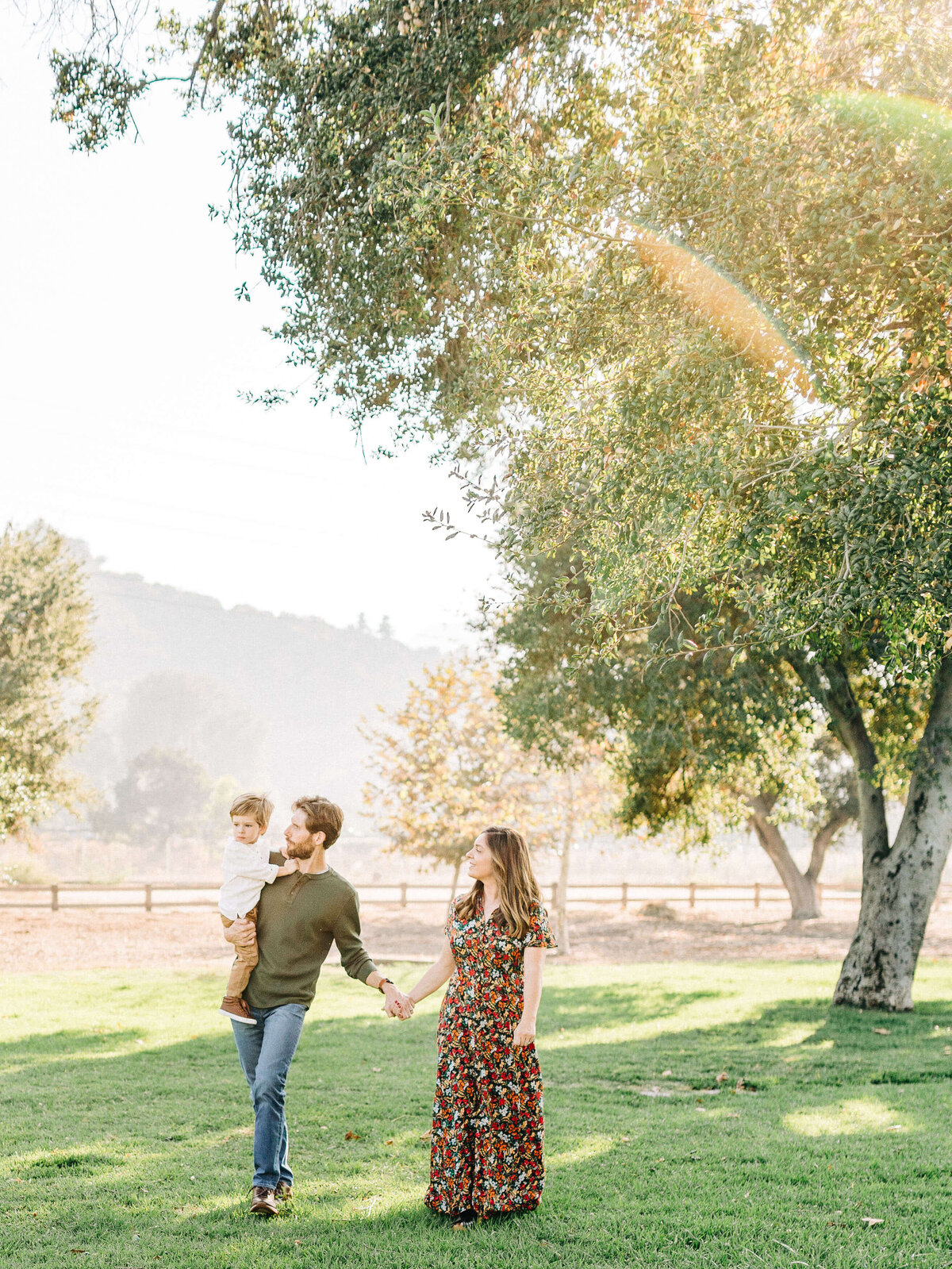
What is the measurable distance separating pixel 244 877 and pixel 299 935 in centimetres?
40

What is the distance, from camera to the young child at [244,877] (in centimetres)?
517

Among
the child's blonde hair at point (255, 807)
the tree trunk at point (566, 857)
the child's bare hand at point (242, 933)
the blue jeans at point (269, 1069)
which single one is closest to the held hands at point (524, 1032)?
the blue jeans at point (269, 1069)

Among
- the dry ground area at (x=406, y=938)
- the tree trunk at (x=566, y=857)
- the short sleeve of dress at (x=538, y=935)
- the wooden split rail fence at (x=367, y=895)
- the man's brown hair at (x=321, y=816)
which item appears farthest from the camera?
the wooden split rail fence at (x=367, y=895)

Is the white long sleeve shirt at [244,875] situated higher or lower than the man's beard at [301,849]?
lower

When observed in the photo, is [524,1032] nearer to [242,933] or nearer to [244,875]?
[242,933]

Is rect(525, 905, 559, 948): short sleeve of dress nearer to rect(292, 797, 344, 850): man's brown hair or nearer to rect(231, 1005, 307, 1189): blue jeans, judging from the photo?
rect(292, 797, 344, 850): man's brown hair

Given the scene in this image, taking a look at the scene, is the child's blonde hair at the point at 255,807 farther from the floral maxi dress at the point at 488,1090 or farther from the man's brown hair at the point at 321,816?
the floral maxi dress at the point at 488,1090

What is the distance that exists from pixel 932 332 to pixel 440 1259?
6.50 metres

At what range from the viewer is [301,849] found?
5.27 m

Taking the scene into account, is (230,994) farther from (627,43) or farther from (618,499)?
(627,43)

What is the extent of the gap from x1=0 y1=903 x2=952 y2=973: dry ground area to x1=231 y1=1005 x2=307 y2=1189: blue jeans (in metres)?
15.0

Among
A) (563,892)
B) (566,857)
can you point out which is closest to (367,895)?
(563,892)

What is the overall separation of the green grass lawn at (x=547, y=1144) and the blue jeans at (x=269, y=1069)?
0.29 m

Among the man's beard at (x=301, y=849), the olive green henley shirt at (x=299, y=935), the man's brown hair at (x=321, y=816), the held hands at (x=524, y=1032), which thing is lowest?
the held hands at (x=524, y=1032)
